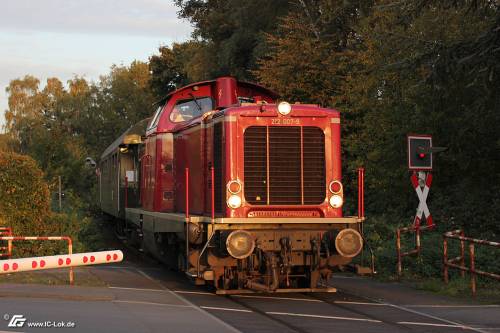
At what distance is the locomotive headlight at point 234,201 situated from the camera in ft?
39.1

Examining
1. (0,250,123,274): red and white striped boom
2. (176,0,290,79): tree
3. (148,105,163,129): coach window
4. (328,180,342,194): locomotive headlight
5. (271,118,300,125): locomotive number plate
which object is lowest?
(0,250,123,274): red and white striped boom

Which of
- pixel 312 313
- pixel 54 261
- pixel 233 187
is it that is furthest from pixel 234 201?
pixel 54 261

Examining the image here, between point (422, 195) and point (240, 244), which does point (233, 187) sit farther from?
point (422, 195)

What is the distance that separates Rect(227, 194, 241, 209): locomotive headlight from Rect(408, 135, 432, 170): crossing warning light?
418cm

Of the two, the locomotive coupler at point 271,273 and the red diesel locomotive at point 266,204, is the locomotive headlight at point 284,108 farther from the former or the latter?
the locomotive coupler at point 271,273

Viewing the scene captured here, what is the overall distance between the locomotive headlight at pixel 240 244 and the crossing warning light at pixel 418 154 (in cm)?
455

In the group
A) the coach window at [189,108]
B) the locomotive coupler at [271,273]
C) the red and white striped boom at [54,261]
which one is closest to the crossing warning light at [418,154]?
the coach window at [189,108]

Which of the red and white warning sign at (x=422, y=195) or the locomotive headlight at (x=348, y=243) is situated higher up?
the red and white warning sign at (x=422, y=195)

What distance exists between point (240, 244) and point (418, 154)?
15.9ft

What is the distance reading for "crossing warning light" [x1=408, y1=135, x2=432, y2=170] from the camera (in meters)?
Answer: 14.6

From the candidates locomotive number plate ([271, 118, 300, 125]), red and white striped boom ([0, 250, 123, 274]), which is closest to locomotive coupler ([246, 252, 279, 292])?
locomotive number plate ([271, 118, 300, 125])

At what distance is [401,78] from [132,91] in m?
58.0

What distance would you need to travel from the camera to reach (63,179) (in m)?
39.9

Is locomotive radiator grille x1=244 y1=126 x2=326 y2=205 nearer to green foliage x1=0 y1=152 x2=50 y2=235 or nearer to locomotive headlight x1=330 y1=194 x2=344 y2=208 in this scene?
locomotive headlight x1=330 y1=194 x2=344 y2=208
